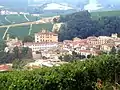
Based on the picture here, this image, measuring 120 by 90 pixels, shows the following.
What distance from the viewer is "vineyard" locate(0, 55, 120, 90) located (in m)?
5.65

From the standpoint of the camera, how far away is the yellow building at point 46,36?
37053mm

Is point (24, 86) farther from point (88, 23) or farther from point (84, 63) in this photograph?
point (88, 23)

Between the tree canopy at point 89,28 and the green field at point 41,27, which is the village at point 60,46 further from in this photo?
the green field at point 41,27

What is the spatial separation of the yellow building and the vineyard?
30.4 metres

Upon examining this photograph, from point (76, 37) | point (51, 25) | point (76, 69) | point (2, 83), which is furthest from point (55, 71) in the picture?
point (51, 25)

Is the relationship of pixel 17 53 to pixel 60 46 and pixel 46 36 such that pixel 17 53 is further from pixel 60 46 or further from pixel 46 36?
pixel 46 36

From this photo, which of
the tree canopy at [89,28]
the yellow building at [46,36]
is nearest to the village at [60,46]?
the yellow building at [46,36]

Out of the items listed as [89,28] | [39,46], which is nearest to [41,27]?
[89,28]

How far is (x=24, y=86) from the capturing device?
5.61 meters

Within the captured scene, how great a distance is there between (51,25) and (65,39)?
7916mm

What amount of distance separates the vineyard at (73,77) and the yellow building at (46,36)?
30427 mm

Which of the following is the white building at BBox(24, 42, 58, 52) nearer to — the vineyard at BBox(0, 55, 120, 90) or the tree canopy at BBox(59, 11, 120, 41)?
the tree canopy at BBox(59, 11, 120, 41)

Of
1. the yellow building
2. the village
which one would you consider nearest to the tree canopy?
the yellow building

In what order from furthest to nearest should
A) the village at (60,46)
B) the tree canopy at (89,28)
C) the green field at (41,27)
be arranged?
1. the green field at (41,27)
2. the tree canopy at (89,28)
3. the village at (60,46)
